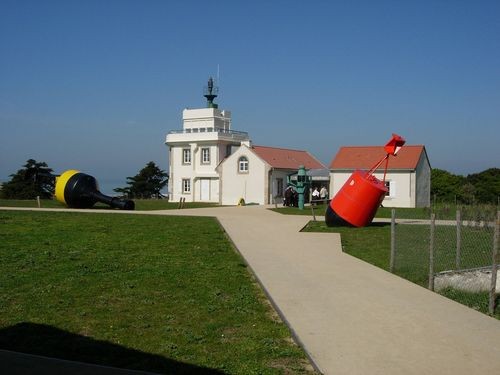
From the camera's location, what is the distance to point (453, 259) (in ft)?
45.3

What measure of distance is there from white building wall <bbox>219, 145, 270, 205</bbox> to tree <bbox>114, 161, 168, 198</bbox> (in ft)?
78.3

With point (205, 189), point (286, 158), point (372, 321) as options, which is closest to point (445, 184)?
point (286, 158)

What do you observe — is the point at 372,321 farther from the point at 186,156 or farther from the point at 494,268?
the point at 186,156

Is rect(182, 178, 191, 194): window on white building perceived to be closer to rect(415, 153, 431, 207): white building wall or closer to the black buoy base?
rect(415, 153, 431, 207): white building wall

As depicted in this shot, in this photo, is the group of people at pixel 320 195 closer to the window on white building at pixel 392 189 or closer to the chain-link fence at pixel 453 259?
the window on white building at pixel 392 189

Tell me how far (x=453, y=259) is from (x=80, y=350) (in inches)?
405

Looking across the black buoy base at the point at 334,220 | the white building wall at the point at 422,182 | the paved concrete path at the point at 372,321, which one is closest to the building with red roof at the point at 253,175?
the white building wall at the point at 422,182

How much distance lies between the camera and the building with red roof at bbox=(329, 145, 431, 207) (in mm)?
39597

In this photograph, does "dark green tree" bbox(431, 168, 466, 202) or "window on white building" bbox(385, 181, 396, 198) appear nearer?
"window on white building" bbox(385, 181, 396, 198)

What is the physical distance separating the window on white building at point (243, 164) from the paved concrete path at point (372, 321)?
3051 cm

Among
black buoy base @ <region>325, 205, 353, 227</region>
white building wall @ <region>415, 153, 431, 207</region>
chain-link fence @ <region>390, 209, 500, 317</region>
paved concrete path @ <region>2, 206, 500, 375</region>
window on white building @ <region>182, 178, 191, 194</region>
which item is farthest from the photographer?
window on white building @ <region>182, 178, 191, 194</region>

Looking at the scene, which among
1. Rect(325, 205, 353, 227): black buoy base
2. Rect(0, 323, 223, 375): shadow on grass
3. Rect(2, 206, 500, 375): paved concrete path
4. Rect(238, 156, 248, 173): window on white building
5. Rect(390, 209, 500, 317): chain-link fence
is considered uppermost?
Rect(238, 156, 248, 173): window on white building

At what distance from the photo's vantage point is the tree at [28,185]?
53.9m

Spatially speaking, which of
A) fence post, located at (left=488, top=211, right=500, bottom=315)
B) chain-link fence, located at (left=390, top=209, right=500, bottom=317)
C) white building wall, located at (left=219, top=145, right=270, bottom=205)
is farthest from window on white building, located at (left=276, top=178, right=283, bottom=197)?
fence post, located at (left=488, top=211, right=500, bottom=315)
